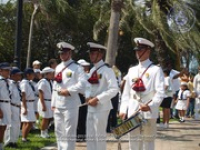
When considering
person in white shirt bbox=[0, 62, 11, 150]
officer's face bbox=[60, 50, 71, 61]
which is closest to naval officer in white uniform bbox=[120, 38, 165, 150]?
officer's face bbox=[60, 50, 71, 61]

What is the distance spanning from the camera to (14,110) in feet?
31.2

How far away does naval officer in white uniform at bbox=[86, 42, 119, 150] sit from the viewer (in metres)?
7.19

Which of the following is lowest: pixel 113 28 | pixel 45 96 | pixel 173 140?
pixel 173 140

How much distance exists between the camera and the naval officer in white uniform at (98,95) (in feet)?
23.6

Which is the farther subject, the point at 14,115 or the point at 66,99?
the point at 14,115

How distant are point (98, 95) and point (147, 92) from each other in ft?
3.04

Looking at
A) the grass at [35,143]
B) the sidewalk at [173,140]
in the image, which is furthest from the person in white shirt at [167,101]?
the grass at [35,143]

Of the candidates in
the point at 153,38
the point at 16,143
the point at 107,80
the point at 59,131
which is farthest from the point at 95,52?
the point at 153,38

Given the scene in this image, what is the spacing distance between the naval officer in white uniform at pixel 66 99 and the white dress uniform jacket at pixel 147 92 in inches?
41.2

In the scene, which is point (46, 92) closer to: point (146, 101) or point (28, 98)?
point (28, 98)

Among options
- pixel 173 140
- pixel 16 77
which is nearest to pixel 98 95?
pixel 16 77

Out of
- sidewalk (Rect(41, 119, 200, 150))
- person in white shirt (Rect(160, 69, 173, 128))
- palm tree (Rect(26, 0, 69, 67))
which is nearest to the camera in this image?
sidewalk (Rect(41, 119, 200, 150))

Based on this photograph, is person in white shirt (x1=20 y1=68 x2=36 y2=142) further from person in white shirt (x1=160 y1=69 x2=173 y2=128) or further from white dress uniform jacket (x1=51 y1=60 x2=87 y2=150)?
person in white shirt (x1=160 y1=69 x2=173 y2=128)

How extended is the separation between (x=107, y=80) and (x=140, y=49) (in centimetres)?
87
